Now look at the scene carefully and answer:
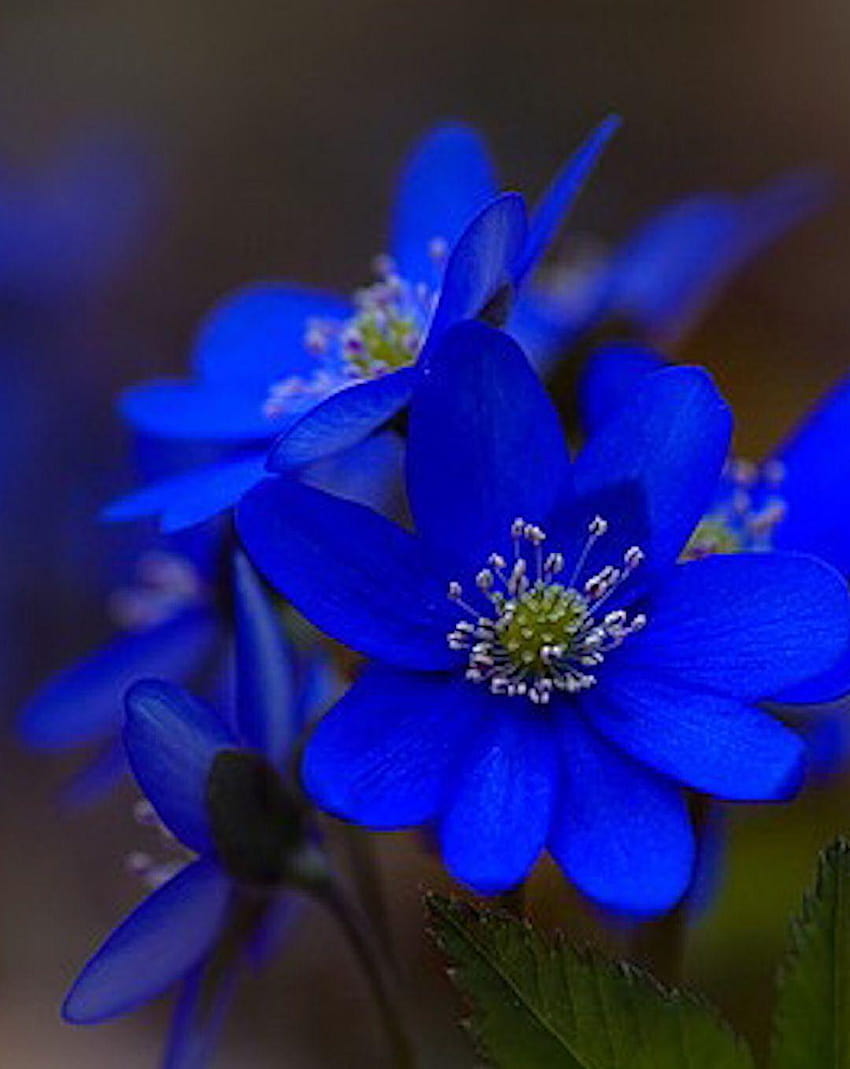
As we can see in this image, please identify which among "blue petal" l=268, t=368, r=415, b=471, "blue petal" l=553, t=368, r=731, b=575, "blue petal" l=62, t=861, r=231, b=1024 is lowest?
"blue petal" l=62, t=861, r=231, b=1024

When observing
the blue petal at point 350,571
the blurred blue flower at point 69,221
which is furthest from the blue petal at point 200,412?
the blurred blue flower at point 69,221

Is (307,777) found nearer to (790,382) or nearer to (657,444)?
(657,444)

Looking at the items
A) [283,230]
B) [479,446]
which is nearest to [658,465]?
[479,446]

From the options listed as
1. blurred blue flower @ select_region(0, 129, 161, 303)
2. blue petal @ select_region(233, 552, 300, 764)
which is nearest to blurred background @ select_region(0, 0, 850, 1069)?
blurred blue flower @ select_region(0, 129, 161, 303)

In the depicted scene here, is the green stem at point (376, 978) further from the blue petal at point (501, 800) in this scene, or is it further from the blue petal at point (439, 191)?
the blue petal at point (439, 191)

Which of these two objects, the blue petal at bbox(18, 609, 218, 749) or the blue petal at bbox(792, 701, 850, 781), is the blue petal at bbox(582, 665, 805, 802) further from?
the blue petal at bbox(18, 609, 218, 749)

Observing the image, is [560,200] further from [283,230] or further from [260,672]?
[283,230]

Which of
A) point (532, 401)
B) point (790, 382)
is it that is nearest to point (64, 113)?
point (790, 382)
